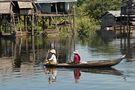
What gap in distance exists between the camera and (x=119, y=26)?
92.9 meters

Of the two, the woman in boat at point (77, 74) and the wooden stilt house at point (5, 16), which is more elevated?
the wooden stilt house at point (5, 16)

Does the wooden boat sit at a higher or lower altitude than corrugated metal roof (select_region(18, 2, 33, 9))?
lower

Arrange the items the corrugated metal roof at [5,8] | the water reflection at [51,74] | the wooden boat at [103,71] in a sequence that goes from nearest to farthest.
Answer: the water reflection at [51,74], the wooden boat at [103,71], the corrugated metal roof at [5,8]

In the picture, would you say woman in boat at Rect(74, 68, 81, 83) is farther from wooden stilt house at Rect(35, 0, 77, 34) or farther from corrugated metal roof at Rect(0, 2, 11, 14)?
wooden stilt house at Rect(35, 0, 77, 34)

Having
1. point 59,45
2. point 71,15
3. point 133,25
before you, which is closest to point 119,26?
point 133,25

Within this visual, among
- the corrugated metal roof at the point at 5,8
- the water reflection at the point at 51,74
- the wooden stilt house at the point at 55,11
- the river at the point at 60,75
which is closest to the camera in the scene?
the river at the point at 60,75

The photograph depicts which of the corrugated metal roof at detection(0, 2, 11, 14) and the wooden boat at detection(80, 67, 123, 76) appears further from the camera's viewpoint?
the corrugated metal roof at detection(0, 2, 11, 14)

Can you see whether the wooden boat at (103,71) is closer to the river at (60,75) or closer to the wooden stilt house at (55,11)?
→ the river at (60,75)

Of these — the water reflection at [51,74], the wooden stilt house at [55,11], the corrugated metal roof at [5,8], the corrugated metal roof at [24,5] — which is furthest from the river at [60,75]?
the wooden stilt house at [55,11]

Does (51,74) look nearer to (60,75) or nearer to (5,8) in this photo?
(60,75)

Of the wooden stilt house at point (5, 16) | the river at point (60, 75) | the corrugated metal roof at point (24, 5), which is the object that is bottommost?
the river at point (60, 75)

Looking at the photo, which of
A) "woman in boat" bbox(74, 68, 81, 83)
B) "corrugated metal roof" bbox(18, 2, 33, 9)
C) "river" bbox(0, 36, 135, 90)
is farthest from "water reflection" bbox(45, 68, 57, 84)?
"corrugated metal roof" bbox(18, 2, 33, 9)

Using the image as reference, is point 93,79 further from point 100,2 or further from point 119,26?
point 100,2

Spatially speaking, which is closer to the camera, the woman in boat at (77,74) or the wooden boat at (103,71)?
the woman in boat at (77,74)
